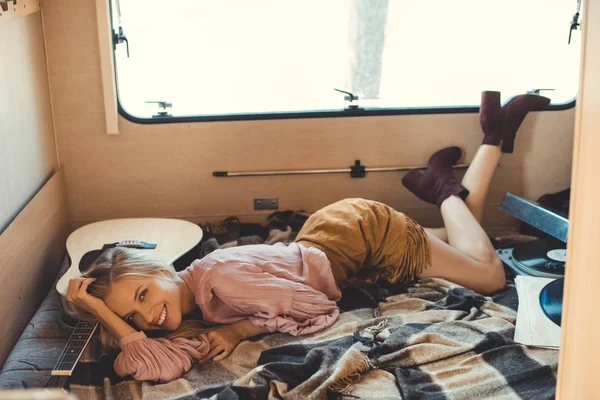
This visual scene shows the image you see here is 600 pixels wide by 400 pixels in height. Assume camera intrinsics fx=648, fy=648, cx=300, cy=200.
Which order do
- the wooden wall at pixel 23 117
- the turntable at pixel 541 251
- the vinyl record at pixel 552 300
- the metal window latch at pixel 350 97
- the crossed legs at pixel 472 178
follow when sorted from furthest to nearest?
the metal window latch at pixel 350 97
the crossed legs at pixel 472 178
the turntable at pixel 541 251
the wooden wall at pixel 23 117
the vinyl record at pixel 552 300

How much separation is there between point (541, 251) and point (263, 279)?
3.76ft

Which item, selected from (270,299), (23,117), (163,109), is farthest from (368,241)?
(23,117)

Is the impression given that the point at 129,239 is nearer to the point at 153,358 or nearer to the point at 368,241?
the point at 153,358

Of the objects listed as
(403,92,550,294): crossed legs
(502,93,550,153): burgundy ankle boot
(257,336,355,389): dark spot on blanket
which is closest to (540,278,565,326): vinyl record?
(403,92,550,294): crossed legs

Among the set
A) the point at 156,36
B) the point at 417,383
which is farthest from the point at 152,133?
the point at 417,383

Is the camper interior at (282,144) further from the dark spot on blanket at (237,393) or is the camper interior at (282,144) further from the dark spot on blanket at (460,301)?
the dark spot on blanket at (237,393)

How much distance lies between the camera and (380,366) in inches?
70.7

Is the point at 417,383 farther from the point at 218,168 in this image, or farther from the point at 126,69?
the point at 126,69

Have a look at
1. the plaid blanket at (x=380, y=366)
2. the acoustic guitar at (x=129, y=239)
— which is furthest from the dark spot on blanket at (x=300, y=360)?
the acoustic guitar at (x=129, y=239)

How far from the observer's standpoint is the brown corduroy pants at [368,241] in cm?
224

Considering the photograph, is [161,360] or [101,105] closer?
[161,360]

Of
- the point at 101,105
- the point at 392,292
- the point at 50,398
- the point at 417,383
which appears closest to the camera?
the point at 50,398

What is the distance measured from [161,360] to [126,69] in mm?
1433

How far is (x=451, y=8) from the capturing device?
2.82 meters
